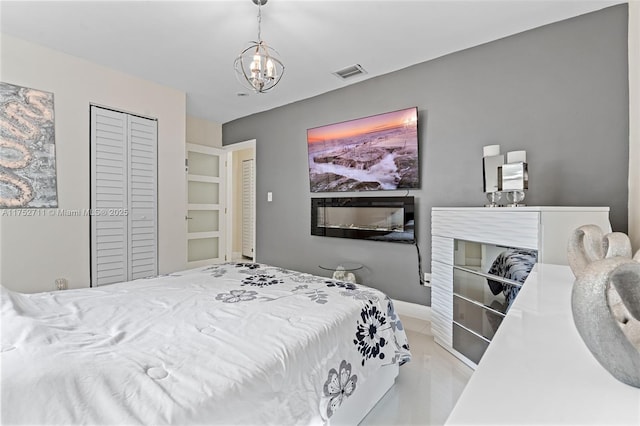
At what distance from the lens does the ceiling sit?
86.4 inches

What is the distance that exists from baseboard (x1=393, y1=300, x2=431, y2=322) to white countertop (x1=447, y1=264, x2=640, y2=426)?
2474 millimetres

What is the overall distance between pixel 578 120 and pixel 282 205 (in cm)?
327

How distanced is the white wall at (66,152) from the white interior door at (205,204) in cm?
108

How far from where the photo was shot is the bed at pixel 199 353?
775 mm

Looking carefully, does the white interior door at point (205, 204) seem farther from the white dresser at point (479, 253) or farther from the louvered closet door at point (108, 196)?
the white dresser at point (479, 253)

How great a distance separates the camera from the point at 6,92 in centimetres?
258

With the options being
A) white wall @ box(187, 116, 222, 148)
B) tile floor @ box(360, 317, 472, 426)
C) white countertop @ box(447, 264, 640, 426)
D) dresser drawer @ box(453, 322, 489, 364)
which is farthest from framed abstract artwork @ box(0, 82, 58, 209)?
dresser drawer @ box(453, 322, 489, 364)

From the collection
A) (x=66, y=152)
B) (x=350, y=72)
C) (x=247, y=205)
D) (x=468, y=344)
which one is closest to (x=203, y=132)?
(x=247, y=205)

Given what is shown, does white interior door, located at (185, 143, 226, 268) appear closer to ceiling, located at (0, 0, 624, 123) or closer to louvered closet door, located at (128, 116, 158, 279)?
louvered closet door, located at (128, 116, 158, 279)

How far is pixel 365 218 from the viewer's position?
11.4 feet

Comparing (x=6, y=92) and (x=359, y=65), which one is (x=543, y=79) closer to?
(x=359, y=65)

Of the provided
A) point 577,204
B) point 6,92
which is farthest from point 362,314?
point 6,92

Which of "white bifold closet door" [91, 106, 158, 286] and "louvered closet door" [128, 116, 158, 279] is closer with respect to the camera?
"white bifold closet door" [91, 106, 158, 286]

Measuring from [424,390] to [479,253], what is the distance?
1.03 meters
